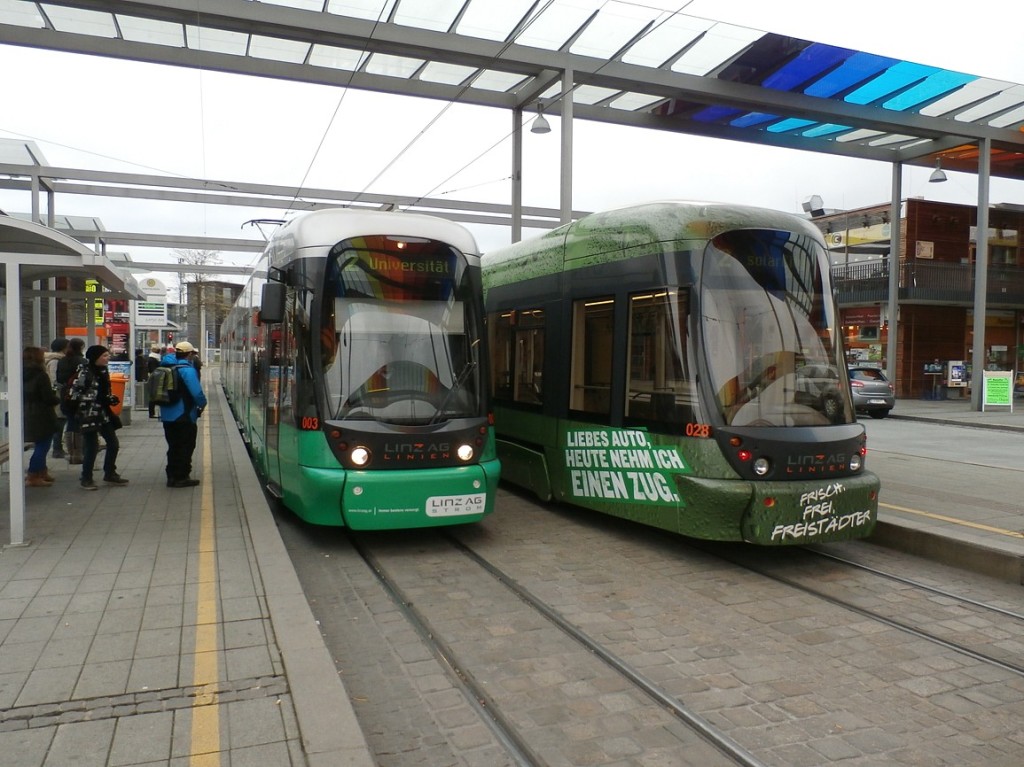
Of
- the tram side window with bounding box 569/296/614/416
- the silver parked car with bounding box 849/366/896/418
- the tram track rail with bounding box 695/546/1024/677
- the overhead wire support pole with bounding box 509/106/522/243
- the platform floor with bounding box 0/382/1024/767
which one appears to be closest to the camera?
the platform floor with bounding box 0/382/1024/767

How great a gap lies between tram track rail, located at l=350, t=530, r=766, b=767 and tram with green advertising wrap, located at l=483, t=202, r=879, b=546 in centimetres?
162

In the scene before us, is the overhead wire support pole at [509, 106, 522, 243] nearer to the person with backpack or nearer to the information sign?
the person with backpack

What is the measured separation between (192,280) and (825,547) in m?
49.9

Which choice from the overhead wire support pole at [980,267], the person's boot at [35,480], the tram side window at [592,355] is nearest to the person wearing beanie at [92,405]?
the person's boot at [35,480]

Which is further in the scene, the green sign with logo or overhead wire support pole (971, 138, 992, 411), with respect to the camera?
the green sign with logo

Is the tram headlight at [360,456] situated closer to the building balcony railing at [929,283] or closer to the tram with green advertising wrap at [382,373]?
the tram with green advertising wrap at [382,373]

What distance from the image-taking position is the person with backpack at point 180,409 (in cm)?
930

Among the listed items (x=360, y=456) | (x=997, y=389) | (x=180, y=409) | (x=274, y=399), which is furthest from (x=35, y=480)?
(x=997, y=389)

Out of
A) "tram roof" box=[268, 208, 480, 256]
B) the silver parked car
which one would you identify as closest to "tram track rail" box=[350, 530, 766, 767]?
"tram roof" box=[268, 208, 480, 256]

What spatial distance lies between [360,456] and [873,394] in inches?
801

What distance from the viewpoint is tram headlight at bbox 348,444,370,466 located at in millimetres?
6828

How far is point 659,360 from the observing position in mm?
6949

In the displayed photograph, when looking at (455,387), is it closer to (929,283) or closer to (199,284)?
(929,283)

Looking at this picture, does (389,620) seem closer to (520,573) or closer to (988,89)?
(520,573)
